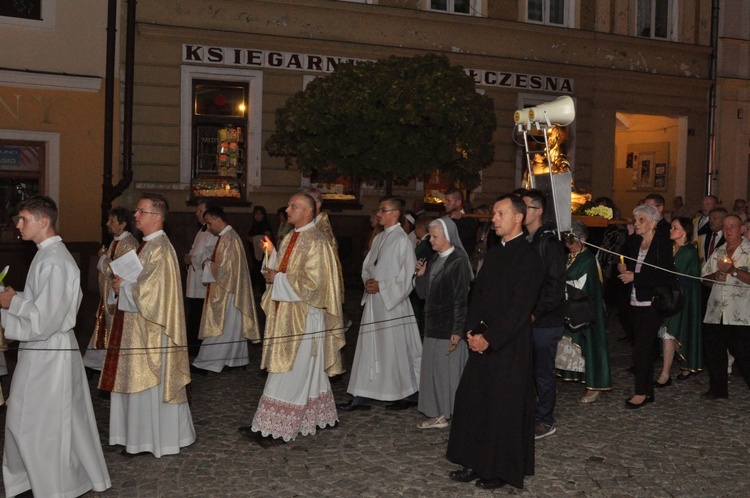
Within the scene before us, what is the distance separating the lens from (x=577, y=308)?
7.60 m

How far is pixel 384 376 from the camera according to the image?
8.36 metres

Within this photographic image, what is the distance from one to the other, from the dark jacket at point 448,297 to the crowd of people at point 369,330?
0.05ft

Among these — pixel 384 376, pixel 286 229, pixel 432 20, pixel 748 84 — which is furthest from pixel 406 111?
pixel 748 84

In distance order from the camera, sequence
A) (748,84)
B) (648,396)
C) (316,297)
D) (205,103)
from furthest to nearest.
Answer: (748,84) → (205,103) → (648,396) → (316,297)

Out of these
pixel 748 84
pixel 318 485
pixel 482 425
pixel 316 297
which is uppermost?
pixel 748 84

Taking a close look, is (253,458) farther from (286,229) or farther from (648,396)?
(286,229)

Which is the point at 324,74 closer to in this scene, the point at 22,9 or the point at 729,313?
the point at 22,9

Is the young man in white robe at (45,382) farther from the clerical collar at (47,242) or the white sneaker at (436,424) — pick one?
the white sneaker at (436,424)

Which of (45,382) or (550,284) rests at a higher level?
→ (550,284)

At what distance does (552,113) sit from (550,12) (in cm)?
1333

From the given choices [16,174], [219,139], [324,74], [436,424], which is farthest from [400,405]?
[324,74]

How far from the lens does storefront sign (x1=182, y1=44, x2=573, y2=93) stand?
17.0m

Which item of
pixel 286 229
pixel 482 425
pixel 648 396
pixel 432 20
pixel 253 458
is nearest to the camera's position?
pixel 482 425

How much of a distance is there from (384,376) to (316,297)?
5.08ft
